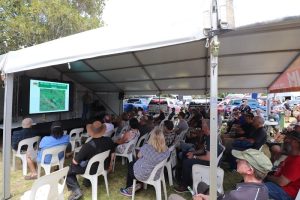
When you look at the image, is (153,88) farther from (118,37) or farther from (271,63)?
(118,37)

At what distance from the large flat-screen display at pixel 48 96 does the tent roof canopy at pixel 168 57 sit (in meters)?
0.63

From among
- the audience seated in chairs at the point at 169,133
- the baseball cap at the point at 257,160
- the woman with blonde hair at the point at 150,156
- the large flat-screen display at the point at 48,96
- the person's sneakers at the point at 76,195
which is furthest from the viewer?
the large flat-screen display at the point at 48,96

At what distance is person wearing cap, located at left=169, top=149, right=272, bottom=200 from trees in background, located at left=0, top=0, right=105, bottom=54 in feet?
30.0

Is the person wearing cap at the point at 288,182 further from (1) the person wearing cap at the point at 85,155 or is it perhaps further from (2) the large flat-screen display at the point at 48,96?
(2) the large flat-screen display at the point at 48,96

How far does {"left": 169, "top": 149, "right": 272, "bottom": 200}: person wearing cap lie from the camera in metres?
1.92

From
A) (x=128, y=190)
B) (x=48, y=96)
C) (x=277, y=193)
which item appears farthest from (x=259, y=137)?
(x=48, y=96)

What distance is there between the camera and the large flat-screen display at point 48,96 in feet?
24.7

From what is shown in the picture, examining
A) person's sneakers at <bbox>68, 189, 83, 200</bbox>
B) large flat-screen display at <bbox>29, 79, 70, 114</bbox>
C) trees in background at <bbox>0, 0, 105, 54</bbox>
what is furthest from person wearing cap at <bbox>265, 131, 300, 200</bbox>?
trees in background at <bbox>0, 0, 105, 54</bbox>

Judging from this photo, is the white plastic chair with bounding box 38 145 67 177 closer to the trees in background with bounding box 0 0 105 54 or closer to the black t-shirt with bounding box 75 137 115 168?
the black t-shirt with bounding box 75 137 115 168

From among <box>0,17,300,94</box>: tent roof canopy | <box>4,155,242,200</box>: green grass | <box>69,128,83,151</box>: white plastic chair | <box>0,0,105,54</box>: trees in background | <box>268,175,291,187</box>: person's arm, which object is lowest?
<box>4,155,242,200</box>: green grass

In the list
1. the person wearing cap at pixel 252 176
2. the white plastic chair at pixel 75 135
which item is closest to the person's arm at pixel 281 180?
the person wearing cap at pixel 252 176

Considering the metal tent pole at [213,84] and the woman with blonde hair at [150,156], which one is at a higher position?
the metal tent pole at [213,84]

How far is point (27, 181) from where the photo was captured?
4438 millimetres

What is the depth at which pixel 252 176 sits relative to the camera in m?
2.09
